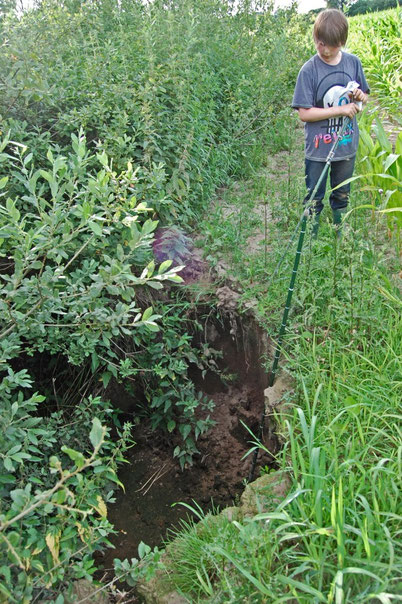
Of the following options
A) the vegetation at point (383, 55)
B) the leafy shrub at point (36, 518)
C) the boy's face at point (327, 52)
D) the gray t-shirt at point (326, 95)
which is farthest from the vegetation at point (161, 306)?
the vegetation at point (383, 55)

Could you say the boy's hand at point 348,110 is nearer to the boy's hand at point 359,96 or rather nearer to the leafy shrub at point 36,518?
the boy's hand at point 359,96

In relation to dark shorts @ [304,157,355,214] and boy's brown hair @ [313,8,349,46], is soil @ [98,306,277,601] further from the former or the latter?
boy's brown hair @ [313,8,349,46]

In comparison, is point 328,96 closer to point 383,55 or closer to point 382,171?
point 382,171

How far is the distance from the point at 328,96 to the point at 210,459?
7.80ft

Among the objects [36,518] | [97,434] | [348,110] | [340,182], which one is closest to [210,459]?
[36,518]

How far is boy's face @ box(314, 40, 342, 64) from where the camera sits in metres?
2.93

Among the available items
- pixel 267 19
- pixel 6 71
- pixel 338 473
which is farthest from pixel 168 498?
pixel 267 19

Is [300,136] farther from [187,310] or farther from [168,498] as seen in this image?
[168,498]

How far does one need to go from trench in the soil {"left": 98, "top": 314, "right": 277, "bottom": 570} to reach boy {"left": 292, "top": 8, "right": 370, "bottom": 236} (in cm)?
95

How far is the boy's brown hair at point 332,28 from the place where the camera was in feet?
9.32

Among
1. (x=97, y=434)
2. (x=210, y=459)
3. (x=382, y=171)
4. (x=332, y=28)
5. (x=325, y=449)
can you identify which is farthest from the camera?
(x=382, y=171)

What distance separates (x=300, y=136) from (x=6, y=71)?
3460 mm

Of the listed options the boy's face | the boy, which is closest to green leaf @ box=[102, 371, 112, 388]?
the boy

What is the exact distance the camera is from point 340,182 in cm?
326
